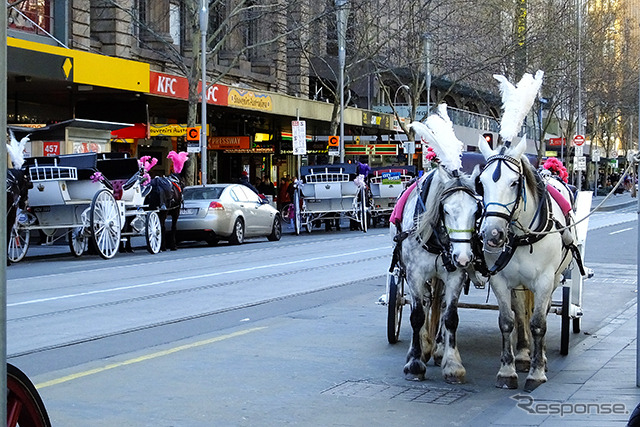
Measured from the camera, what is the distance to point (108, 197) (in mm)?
22844

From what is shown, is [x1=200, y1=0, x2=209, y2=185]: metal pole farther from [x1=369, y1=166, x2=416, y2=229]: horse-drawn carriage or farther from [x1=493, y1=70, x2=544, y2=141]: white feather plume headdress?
[x1=493, y1=70, x2=544, y2=141]: white feather plume headdress

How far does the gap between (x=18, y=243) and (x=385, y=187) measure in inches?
706

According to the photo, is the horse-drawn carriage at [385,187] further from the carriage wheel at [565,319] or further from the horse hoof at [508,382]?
the horse hoof at [508,382]

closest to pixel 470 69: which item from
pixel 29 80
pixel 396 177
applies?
pixel 396 177

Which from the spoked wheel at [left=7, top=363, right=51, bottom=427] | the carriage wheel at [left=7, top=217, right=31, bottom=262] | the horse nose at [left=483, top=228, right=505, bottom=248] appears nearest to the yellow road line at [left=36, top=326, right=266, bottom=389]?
the horse nose at [left=483, top=228, right=505, bottom=248]

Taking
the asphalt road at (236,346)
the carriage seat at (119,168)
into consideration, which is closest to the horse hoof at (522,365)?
the asphalt road at (236,346)

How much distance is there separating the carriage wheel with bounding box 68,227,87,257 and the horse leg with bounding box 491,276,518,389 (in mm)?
15735

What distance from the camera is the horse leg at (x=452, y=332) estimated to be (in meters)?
8.59

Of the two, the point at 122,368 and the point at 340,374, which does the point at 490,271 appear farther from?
the point at 122,368

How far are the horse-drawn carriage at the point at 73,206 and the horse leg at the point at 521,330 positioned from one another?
14345mm

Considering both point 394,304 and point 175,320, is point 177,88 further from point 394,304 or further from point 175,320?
point 394,304

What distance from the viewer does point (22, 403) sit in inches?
174

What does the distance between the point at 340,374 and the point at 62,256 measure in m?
16.4

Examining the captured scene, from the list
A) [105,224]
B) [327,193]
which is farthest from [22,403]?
→ [327,193]
